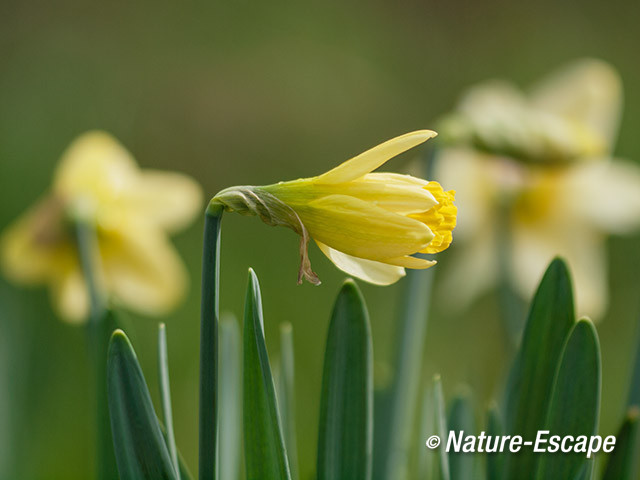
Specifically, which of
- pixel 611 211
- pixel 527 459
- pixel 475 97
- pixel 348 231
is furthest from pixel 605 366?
pixel 348 231

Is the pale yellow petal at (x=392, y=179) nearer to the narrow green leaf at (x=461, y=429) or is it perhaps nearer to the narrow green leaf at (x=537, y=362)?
the narrow green leaf at (x=537, y=362)

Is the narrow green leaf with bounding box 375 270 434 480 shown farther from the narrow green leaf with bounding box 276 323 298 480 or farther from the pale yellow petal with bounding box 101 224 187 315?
the pale yellow petal with bounding box 101 224 187 315

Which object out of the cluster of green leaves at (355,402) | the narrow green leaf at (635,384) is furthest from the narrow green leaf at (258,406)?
the narrow green leaf at (635,384)

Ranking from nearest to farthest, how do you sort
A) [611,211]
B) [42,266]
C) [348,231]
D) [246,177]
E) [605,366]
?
[348,231] → [42,266] → [611,211] → [605,366] → [246,177]

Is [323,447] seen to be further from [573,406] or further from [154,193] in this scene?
[154,193]

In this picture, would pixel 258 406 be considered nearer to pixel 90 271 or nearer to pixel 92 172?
pixel 90 271

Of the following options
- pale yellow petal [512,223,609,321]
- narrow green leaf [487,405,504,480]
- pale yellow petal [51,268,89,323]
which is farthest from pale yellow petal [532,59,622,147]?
pale yellow petal [51,268,89,323]

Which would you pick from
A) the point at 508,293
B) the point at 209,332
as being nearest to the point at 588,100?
the point at 508,293
